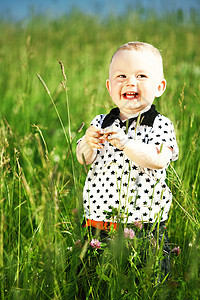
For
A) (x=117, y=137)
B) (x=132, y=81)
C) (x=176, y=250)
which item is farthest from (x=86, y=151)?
(x=176, y=250)

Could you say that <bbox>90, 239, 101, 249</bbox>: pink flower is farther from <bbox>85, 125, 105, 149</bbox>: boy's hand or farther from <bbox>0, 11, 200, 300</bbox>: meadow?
<bbox>85, 125, 105, 149</bbox>: boy's hand

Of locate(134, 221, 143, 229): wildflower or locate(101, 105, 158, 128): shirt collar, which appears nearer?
locate(134, 221, 143, 229): wildflower

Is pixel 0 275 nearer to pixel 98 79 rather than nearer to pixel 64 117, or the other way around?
pixel 64 117

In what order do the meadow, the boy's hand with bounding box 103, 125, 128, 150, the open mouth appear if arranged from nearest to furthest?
the meadow < the boy's hand with bounding box 103, 125, 128, 150 < the open mouth

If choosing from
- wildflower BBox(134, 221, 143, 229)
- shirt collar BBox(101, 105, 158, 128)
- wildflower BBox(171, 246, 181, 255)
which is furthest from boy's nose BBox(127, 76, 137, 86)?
wildflower BBox(171, 246, 181, 255)

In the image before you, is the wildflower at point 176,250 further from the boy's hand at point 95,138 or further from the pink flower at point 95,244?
the boy's hand at point 95,138

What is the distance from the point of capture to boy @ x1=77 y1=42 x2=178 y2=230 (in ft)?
4.66

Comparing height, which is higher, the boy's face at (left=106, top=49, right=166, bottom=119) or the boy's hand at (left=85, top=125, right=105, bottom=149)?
the boy's face at (left=106, top=49, right=166, bottom=119)

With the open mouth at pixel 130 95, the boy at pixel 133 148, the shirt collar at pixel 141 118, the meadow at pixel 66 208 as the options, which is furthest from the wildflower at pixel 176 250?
the open mouth at pixel 130 95

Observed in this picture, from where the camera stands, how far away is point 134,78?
144 centimetres

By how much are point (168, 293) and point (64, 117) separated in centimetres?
216

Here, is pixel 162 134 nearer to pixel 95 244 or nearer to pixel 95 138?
pixel 95 138

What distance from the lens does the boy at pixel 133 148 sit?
1421mm

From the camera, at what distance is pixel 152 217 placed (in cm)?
150
